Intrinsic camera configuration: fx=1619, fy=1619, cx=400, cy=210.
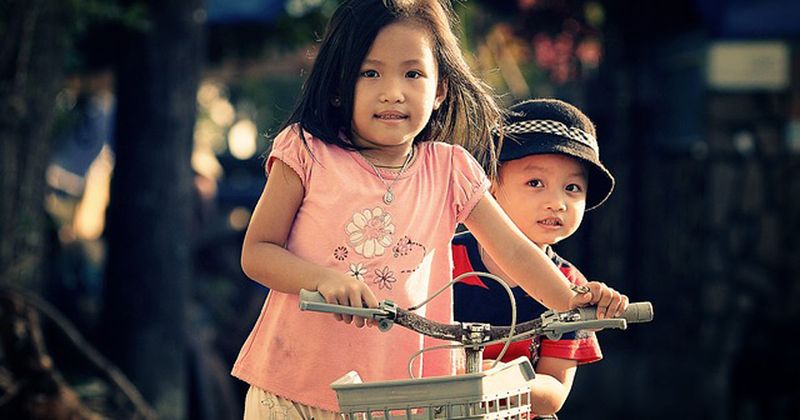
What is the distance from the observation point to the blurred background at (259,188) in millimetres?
7602

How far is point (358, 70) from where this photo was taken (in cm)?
357

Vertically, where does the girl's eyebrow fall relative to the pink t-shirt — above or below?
above

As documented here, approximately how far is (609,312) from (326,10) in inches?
290

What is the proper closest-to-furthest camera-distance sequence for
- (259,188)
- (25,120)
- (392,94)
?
(392,94)
(25,120)
(259,188)

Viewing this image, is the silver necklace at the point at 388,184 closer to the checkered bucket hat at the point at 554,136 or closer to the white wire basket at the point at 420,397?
the checkered bucket hat at the point at 554,136

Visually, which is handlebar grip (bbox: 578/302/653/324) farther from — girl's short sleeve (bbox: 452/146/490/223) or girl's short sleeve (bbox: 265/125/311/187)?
girl's short sleeve (bbox: 265/125/311/187)

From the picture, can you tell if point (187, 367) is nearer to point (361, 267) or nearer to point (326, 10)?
point (326, 10)

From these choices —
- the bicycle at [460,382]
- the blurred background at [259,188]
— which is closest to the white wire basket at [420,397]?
the bicycle at [460,382]

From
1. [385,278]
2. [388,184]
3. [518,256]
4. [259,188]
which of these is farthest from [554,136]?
[259,188]

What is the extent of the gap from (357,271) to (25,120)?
173 inches

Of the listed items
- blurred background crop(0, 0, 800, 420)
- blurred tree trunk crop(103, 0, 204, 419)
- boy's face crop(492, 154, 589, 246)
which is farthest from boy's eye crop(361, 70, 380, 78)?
blurred tree trunk crop(103, 0, 204, 419)

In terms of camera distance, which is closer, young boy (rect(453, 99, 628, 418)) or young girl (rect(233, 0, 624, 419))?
young girl (rect(233, 0, 624, 419))

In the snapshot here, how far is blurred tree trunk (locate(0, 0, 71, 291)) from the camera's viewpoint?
746 centimetres

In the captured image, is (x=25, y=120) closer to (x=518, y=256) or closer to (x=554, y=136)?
(x=554, y=136)
